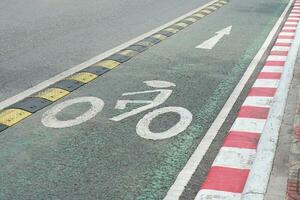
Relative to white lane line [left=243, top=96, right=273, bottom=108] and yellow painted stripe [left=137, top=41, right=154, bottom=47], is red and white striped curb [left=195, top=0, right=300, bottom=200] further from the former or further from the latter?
yellow painted stripe [left=137, top=41, right=154, bottom=47]

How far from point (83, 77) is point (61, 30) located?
406cm

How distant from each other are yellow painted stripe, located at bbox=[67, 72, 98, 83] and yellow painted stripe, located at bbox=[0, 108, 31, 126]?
60.8 inches

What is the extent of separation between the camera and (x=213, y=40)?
37.0 ft

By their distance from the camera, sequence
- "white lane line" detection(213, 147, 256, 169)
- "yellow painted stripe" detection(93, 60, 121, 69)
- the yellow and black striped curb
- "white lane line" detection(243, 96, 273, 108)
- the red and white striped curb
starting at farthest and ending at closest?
"yellow painted stripe" detection(93, 60, 121, 69) → "white lane line" detection(243, 96, 273, 108) → the yellow and black striped curb → "white lane line" detection(213, 147, 256, 169) → the red and white striped curb

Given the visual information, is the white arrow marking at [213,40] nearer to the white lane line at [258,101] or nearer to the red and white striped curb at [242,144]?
the red and white striped curb at [242,144]

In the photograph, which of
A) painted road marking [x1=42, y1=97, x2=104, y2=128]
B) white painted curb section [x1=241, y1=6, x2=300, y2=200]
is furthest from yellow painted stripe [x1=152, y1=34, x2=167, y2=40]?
painted road marking [x1=42, y1=97, x2=104, y2=128]

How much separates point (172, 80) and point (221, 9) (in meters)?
9.18

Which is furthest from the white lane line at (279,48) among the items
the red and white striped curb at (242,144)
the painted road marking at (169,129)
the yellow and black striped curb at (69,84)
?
the painted road marking at (169,129)

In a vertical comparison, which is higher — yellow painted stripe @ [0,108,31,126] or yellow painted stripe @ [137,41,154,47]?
yellow painted stripe @ [0,108,31,126]

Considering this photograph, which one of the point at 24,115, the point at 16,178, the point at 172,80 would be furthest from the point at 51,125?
the point at 172,80

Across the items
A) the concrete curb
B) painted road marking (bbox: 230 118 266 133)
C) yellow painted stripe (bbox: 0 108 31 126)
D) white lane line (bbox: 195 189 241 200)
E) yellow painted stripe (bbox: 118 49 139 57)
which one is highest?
yellow painted stripe (bbox: 0 108 31 126)

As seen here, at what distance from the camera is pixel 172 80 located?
7.90m

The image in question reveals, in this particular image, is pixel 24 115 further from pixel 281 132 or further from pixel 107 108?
pixel 281 132

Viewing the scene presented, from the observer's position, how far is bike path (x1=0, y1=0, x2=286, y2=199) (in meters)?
4.55
